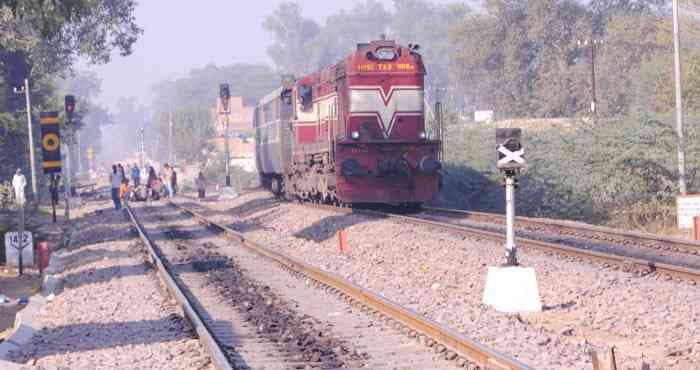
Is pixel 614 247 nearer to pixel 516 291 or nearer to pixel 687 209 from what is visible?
pixel 687 209

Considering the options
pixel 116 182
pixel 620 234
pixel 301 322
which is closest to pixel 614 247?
pixel 620 234

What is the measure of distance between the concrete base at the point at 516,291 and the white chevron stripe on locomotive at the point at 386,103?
14.5m

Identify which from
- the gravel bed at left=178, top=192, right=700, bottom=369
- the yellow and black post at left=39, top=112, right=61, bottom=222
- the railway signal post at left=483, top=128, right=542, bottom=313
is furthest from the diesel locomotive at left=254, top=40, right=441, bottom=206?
the railway signal post at left=483, top=128, right=542, bottom=313

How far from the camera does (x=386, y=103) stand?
26.0 m

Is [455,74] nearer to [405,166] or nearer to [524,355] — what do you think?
[405,166]

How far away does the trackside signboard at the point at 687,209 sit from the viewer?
22781 mm

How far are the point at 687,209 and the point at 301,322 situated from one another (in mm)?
14719

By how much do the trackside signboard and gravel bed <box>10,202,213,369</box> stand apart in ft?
40.1

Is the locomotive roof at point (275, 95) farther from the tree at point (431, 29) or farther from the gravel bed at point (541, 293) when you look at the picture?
the tree at point (431, 29)

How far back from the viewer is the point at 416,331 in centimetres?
988

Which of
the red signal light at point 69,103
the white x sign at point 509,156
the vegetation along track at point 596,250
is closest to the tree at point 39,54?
the red signal light at point 69,103

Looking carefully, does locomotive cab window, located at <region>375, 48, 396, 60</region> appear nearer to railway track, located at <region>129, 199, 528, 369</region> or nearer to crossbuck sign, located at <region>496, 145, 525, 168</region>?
railway track, located at <region>129, 199, 528, 369</region>

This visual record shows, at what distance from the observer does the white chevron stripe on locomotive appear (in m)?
25.7

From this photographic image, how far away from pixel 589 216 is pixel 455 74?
205 feet
